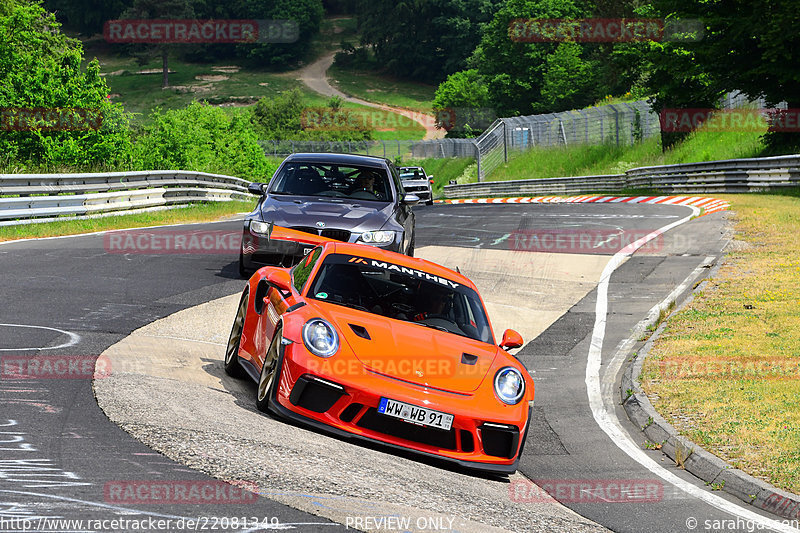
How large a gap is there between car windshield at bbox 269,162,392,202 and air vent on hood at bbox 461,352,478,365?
694 cm

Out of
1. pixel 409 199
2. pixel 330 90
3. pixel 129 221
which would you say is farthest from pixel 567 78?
pixel 409 199

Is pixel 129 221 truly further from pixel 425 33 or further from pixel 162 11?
pixel 162 11

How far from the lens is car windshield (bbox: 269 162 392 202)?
561 inches

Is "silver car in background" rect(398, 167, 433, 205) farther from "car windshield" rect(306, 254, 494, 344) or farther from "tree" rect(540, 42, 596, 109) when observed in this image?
"tree" rect(540, 42, 596, 109)

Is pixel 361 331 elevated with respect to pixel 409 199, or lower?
lower

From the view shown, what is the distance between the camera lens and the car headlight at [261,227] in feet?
43.5

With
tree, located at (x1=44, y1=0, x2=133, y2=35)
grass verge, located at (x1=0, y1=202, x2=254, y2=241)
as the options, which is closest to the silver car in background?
grass verge, located at (x1=0, y1=202, x2=254, y2=241)

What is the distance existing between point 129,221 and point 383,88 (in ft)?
408

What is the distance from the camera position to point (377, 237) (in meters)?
13.3

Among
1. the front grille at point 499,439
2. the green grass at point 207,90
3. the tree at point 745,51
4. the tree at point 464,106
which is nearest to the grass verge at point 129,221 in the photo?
the front grille at point 499,439

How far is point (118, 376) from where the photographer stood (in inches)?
310

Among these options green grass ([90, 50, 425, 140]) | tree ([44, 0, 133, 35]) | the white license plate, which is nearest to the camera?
the white license plate

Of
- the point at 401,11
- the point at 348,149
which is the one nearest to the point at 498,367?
the point at 348,149

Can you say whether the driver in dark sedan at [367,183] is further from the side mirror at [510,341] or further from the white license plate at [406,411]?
the white license plate at [406,411]
